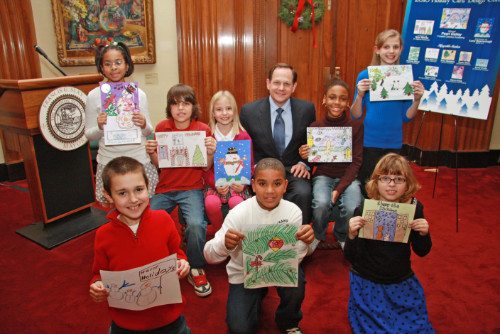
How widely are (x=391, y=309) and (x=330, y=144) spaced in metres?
1.22

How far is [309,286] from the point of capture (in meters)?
2.55

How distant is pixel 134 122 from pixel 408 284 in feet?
6.74

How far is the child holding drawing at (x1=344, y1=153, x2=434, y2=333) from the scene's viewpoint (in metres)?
1.97

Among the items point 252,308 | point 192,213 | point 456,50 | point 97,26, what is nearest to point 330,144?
point 192,213

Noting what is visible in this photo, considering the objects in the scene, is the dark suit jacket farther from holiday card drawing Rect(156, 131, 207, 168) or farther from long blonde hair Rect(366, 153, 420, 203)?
long blonde hair Rect(366, 153, 420, 203)

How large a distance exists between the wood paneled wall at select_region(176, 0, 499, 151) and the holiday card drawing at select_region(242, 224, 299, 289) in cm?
337

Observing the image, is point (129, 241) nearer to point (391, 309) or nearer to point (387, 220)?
point (387, 220)

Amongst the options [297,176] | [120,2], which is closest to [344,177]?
[297,176]

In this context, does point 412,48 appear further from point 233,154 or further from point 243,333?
point 243,333

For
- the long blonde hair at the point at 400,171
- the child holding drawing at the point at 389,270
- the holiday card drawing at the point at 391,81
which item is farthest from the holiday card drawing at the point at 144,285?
the holiday card drawing at the point at 391,81

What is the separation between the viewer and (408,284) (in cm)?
203

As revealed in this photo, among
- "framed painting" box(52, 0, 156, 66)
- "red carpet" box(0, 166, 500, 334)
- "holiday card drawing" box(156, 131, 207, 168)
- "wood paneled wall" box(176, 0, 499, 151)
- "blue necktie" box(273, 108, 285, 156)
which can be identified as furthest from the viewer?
"wood paneled wall" box(176, 0, 499, 151)

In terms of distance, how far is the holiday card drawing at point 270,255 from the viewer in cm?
177

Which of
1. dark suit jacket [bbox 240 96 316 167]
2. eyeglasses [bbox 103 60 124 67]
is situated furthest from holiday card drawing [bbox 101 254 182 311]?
eyeglasses [bbox 103 60 124 67]
